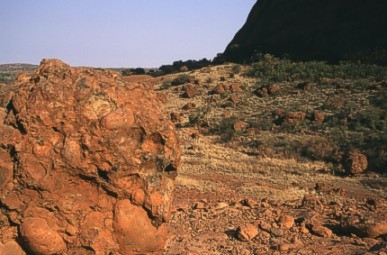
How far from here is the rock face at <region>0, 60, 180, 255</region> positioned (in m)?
4.49

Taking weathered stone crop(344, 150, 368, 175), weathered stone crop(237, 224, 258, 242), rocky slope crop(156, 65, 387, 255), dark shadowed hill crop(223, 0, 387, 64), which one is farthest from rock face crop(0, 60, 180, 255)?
dark shadowed hill crop(223, 0, 387, 64)

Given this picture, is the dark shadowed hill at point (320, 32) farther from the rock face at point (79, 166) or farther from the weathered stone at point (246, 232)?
the rock face at point (79, 166)

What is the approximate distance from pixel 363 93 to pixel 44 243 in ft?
52.6

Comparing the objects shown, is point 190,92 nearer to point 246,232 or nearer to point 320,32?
point 320,32

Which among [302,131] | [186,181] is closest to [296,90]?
[302,131]

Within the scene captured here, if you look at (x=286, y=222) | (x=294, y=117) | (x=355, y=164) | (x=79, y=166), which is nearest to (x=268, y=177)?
(x=355, y=164)

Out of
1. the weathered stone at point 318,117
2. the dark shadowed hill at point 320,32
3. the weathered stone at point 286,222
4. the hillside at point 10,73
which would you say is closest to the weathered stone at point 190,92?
the weathered stone at point 318,117

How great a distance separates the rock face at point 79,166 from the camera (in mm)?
4492

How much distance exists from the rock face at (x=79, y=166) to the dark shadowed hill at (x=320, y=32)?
20506 millimetres

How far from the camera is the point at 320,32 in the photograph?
2644 cm

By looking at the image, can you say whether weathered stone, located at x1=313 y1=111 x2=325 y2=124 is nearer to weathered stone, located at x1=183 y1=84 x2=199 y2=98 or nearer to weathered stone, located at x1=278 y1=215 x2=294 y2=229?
weathered stone, located at x1=183 y1=84 x2=199 y2=98

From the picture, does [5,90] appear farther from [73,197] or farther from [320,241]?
[320,241]

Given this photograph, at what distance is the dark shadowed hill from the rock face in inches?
807

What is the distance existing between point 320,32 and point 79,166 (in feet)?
80.7
